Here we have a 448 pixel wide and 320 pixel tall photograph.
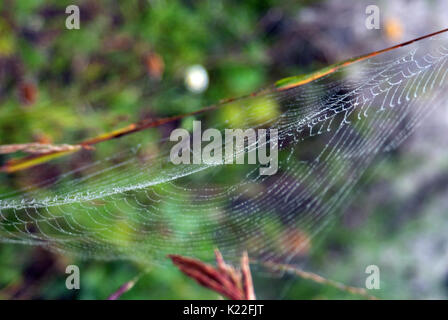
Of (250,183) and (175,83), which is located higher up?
(175,83)

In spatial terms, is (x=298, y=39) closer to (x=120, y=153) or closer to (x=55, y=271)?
(x=120, y=153)

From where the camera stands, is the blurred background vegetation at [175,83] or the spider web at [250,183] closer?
the spider web at [250,183]

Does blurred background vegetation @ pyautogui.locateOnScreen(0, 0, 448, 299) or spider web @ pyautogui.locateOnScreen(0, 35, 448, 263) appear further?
blurred background vegetation @ pyautogui.locateOnScreen(0, 0, 448, 299)

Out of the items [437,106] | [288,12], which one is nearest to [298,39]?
[288,12]
